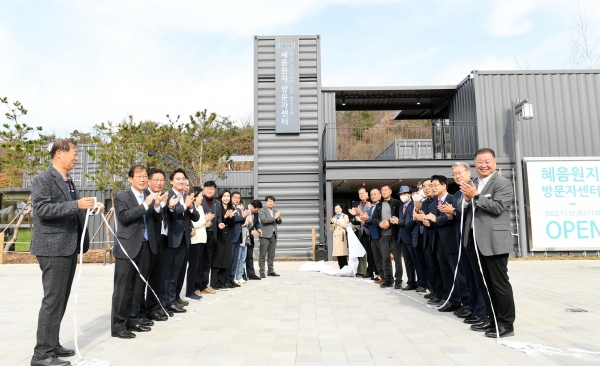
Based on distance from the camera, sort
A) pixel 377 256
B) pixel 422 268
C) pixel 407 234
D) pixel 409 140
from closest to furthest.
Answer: pixel 422 268 → pixel 407 234 → pixel 377 256 → pixel 409 140

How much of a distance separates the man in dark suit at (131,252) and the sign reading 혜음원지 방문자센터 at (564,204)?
39.6ft

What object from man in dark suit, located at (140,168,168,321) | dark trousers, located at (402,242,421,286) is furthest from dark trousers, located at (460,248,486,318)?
man in dark suit, located at (140,168,168,321)

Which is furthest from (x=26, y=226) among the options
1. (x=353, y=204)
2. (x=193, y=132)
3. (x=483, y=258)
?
(x=483, y=258)

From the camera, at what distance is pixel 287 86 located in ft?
45.8

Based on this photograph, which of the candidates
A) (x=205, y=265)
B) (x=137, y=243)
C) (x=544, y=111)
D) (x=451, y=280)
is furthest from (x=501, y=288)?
(x=544, y=111)

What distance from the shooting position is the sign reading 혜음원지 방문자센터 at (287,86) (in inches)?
547

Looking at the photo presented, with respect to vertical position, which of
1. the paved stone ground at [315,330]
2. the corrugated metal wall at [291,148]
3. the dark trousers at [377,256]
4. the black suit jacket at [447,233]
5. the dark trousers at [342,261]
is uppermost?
the corrugated metal wall at [291,148]

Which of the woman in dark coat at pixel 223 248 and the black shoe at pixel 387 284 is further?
the black shoe at pixel 387 284

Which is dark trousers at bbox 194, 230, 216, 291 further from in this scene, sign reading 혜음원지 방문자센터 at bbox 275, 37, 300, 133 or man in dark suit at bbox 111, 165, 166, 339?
sign reading 혜음원지 방문자센터 at bbox 275, 37, 300, 133

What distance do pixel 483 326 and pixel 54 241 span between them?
13.1 feet

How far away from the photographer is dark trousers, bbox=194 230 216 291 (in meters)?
6.89

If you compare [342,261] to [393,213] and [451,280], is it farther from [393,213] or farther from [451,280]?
[451,280]

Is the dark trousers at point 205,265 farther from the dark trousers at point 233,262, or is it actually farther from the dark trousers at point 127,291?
the dark trousers at point 127,291

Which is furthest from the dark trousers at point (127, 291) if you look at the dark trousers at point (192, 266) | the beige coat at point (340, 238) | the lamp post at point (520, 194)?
the lamp post at point (520, 194)
